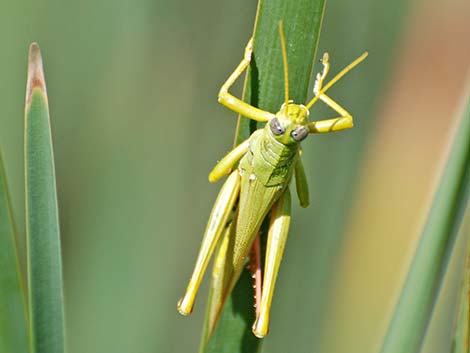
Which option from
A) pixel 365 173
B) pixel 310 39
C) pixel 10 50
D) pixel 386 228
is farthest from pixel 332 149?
pixel 10 50

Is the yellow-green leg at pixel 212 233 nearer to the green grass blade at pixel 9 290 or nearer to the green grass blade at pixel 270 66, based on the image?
the green grass blade at pixel 270 66

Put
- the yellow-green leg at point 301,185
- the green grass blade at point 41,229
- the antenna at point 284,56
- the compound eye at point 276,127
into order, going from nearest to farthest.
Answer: the green grass blade at point 41,229 < the antenna at point 284,56 < the compound eye at point 276,127 < the yellow-green leg at point 301,185

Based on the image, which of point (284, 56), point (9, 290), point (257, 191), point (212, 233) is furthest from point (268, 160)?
point (9, 290)

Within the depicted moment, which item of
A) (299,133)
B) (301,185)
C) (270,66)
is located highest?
(270,66)

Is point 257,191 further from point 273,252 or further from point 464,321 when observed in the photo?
point 464,321

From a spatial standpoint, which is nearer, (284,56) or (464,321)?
(464,321)

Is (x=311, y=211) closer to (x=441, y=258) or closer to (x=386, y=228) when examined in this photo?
(x=386, y=228)

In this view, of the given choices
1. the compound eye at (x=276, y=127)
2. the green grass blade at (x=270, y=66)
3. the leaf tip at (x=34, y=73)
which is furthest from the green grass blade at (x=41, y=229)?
the compound eye at (x=276, y=127)

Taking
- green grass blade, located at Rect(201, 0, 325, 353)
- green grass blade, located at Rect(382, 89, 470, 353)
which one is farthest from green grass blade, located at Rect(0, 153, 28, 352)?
green grass blade, located at Rect(382, 89, 470, 353)
